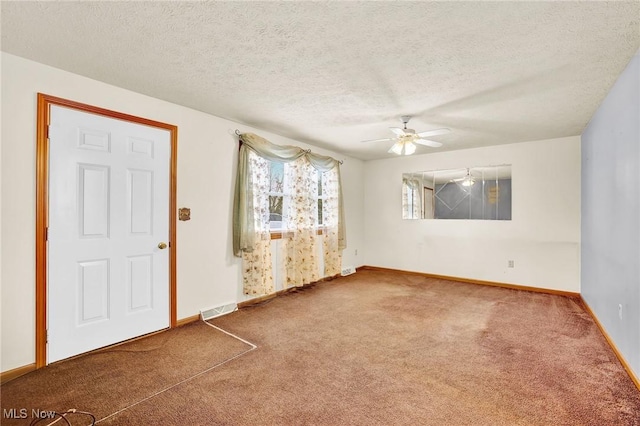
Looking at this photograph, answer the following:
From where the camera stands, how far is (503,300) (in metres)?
4.33

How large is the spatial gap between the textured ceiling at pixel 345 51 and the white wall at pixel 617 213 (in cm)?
26

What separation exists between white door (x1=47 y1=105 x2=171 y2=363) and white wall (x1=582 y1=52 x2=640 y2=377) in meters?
4.05

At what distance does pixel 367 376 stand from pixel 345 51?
2424 mm

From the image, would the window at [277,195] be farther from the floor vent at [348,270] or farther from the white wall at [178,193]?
the floor vent at [348,270]

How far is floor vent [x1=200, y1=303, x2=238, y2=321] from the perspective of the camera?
354cm

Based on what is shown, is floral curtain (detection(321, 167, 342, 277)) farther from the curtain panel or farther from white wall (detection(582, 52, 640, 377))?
white wall (detection(582, 52, 640, 377))

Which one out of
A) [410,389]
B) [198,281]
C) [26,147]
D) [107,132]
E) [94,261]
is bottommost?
[410,389]

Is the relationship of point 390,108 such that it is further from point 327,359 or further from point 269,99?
point 327,359

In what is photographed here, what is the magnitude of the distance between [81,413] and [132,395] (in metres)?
0.28

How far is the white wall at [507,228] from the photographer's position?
15.2 feet

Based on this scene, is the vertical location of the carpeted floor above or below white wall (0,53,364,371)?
below

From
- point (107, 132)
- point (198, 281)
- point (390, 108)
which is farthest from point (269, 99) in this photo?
point (198, 281)

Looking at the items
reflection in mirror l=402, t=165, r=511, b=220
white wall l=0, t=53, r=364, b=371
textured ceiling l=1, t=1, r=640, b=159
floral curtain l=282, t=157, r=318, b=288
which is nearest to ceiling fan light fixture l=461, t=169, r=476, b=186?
reflection in mirror l=402, t=165, r=511, b=220

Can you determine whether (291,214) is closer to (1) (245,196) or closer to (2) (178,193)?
(1) (245,196)
